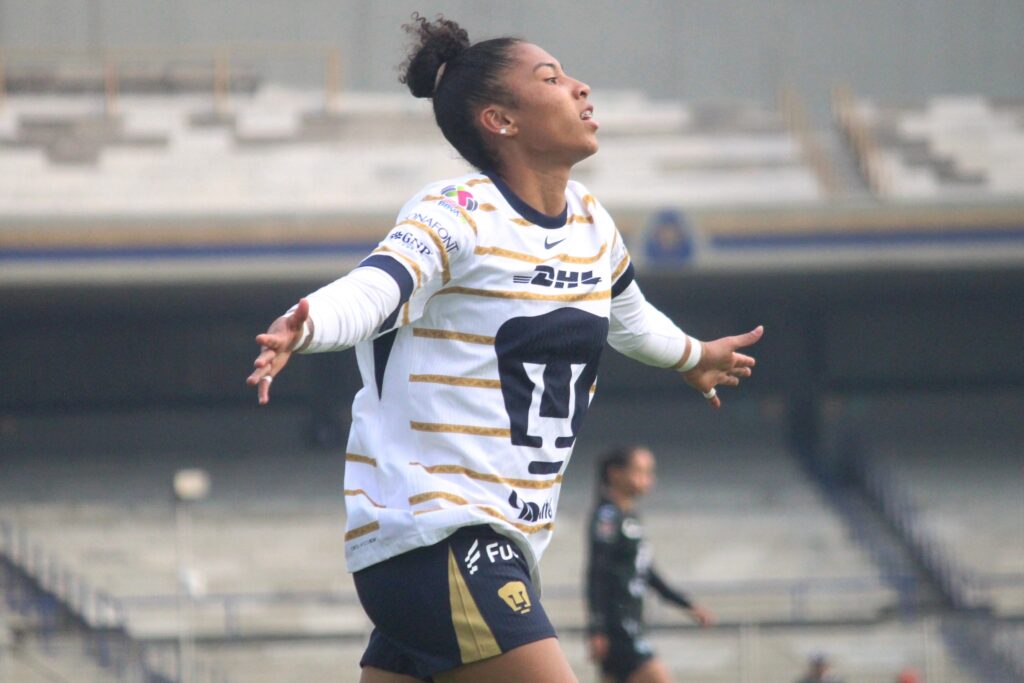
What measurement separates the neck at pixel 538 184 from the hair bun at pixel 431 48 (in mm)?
301

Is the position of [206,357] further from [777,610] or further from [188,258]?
[777,610]

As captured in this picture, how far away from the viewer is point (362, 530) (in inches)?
127

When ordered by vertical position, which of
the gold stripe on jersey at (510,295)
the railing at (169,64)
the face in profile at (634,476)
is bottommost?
the railing at (169,64)

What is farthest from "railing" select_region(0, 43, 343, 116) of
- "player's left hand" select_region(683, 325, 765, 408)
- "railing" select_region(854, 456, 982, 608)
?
"player's left hand" select_region(683, 325, 765, 408)

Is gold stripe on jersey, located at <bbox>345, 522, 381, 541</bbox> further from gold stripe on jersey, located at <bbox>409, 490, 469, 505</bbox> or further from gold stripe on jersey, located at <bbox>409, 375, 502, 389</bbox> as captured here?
gold stripe on jersey, located at <bbox>409, 375, 502, 389</bbox>

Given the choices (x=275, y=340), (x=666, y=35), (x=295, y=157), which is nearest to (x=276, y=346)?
(x=275, y=340)

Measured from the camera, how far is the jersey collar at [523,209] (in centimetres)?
332

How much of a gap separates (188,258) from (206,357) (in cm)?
405

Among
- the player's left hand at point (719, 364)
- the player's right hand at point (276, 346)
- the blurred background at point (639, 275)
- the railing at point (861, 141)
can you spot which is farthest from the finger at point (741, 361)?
the railing at point (861, 141)

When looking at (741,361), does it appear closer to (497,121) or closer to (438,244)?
(497,121)

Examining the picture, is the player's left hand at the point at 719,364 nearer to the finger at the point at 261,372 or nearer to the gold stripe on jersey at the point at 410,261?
the gold stripe on jersey at the point at 410,261

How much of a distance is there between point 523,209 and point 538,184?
0.10 meters

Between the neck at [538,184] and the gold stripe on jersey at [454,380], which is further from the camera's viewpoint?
the neck at [538,184]

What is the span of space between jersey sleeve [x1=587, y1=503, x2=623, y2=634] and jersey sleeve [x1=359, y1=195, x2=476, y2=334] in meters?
5.54
